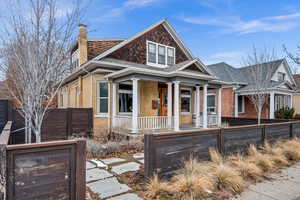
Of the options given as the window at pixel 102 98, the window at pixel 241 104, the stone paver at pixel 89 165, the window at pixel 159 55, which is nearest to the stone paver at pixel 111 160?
the stone paver at pixel 89 165

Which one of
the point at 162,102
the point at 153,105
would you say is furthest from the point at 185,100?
the point at 153,105

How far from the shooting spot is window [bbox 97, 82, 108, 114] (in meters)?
10.6

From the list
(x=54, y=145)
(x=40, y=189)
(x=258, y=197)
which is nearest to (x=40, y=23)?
(x=54, y=145)

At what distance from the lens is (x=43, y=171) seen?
275 cm

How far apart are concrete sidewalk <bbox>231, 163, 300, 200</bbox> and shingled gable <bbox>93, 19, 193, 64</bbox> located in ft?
28.9

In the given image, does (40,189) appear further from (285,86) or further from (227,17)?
(285,86)

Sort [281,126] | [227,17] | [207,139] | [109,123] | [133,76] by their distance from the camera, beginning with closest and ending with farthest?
[207,139], [281,126], [133,76], [109,123], [227,17]

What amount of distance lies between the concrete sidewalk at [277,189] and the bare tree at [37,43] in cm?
472

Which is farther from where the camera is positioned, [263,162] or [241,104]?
[241,104]

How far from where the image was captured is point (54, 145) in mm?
2832

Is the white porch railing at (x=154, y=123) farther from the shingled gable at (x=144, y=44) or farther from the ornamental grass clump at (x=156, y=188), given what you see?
the ornamental grass clump at (x=156, y=188)

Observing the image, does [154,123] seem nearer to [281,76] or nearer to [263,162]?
[263,162]

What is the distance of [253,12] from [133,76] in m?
9.36

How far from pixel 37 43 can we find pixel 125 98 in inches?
285
